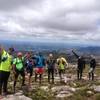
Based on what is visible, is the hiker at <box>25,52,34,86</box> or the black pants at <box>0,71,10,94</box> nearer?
the black pants at <box>0,71,10,94</box>

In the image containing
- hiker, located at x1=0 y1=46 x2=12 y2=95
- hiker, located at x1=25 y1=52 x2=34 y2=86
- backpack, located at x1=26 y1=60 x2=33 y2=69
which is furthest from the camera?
backpack, located at x1=26 y1=60 x2=33 y2=69

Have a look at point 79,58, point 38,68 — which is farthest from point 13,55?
point 79,58

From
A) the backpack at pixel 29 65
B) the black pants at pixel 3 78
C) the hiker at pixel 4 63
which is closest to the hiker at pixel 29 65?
the backpack at pixel 29 65

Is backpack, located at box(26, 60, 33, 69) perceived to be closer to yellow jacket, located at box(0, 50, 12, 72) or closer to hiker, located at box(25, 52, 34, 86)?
hiker, located at box(25, 52, 34, 86)

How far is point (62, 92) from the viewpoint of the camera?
20.1 metres

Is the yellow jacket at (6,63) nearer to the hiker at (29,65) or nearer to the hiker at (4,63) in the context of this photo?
the hiker at (4,63)

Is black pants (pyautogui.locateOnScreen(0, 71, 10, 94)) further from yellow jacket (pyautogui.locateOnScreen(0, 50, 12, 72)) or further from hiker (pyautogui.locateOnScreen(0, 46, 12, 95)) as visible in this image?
yellow jacket (pyautogui.locateOnScreen(0, 50, 12, 72))

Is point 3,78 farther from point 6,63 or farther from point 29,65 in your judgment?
point 29,65

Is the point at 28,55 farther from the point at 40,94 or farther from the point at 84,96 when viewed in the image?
the point at 84,96

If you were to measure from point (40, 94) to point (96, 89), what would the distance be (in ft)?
13.5

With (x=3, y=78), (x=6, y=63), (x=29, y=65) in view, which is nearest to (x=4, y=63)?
(x=6, y=63)

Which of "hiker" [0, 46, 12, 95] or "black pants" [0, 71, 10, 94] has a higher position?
"hiker" [0, 46, 12, 95]

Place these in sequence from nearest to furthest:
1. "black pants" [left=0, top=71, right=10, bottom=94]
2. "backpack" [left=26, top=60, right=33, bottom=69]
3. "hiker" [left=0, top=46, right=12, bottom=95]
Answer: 1. "hiker" [left=0, top=46, right=12, bottom=95]
2. "black pants" [left=0, top=71, right=10, bottom=94]
3. "backpack" [left=26, top=60, right=33, bottom=69]

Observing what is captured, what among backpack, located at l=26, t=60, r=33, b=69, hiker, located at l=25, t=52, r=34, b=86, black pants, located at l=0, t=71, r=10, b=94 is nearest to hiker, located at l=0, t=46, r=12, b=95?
black pants, located at l=0, t=71, r=10, b=94
